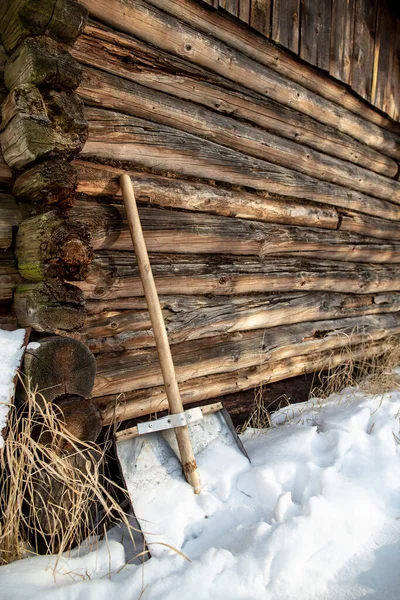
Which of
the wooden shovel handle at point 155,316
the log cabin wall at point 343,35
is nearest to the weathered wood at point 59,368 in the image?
the wooden shovel handle at point 155,316

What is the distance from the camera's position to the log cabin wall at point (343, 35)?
10.2 ft

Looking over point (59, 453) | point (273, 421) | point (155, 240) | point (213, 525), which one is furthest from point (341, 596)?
point (155, 240)

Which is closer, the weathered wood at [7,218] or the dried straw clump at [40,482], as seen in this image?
the dried straw clump at [40,482]

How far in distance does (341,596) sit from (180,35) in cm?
276

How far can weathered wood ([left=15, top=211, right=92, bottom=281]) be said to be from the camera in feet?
6.03

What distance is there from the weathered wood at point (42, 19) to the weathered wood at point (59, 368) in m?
1.24

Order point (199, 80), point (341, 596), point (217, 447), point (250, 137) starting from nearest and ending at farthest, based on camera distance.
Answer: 1. point (341, 596)
2. point (217, 447)
3. point (199, 80)
4. point (250, 137)

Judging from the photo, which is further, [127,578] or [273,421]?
[273,421]

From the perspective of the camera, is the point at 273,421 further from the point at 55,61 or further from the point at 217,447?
the point at 55,61

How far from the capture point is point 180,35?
8.52ft

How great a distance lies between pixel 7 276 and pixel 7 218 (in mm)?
254

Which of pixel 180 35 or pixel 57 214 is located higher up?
pixel 180 35

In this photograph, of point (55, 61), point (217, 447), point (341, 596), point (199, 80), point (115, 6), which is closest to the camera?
point (341, 596)

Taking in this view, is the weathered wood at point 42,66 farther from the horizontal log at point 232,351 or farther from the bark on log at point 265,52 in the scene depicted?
the horizontal log at point 232,351
